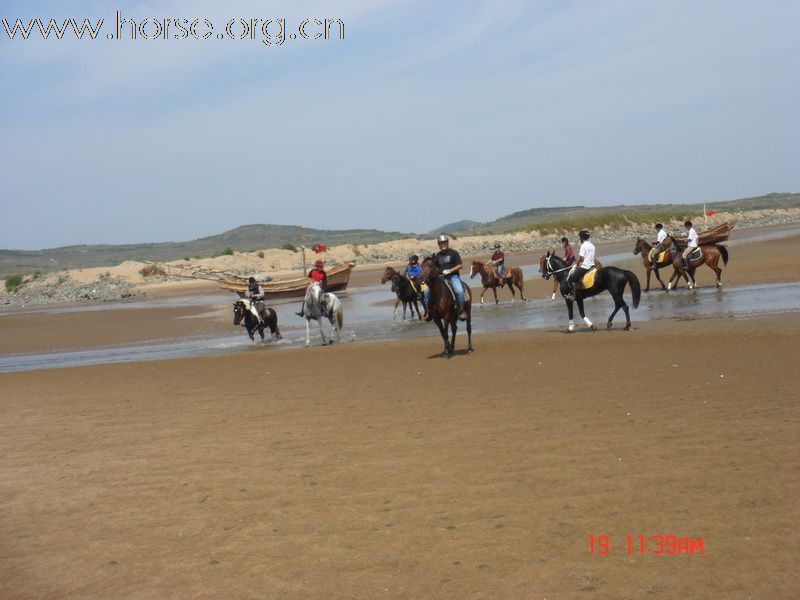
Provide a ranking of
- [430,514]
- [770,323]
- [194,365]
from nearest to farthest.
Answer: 1. [430,514]
2. [770,323]
3. [194,365]

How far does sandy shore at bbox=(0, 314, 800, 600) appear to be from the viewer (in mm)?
5129

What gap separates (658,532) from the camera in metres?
5.43

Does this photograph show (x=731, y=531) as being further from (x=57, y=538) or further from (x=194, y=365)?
(x=194, y=365)

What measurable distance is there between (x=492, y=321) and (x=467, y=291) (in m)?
5.56

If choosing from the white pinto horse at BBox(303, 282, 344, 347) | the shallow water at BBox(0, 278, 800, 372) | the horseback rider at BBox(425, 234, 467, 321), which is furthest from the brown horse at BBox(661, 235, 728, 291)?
the horseback rider at BBox(425, 234, 467, 321)

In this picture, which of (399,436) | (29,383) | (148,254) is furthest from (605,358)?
(148,254)

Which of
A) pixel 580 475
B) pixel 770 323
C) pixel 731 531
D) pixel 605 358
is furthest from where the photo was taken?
pixel 770 323

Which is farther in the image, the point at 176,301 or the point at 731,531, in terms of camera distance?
the point at 176,301

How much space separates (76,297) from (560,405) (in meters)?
49.1

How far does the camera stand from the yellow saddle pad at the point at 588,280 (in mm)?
17828

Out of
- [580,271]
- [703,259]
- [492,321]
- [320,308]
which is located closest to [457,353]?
[580,271]

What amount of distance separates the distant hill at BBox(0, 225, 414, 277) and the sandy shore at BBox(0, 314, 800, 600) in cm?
12105

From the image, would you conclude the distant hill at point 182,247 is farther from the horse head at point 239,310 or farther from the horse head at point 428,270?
the horse head at point 428,270

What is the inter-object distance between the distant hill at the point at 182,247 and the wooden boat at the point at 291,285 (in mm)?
90317
